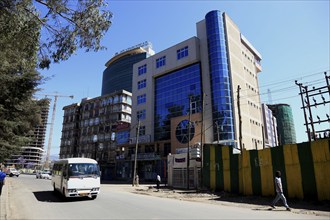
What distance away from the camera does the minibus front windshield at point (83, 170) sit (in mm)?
14031

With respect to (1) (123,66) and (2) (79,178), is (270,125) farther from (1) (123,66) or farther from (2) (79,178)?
(2) (79,178)

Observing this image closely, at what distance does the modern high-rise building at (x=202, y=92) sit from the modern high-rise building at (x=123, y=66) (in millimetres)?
40807

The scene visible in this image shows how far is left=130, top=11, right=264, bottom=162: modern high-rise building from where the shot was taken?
A: 153 ft

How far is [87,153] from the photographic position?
83750mm

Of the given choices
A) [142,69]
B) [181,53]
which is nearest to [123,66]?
[142,69]

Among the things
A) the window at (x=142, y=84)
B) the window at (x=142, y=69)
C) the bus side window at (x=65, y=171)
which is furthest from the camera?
the window at (x=142, y=69)

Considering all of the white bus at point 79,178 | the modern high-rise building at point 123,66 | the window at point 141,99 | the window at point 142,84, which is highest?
the modern high-rise building at point 123,66

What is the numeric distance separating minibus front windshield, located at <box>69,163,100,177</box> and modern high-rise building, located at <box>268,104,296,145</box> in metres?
110

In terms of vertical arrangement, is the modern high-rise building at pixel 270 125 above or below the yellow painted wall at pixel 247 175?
above

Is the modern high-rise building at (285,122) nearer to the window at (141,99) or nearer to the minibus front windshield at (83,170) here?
the window at (141,99)

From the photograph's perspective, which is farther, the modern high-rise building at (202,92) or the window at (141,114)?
the window at (141,114)

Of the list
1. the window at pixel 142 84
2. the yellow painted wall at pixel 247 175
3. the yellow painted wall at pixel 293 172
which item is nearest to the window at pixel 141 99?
the window at pixel 142 84

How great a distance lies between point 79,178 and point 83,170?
610mm

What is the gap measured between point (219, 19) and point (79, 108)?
6359 cm
